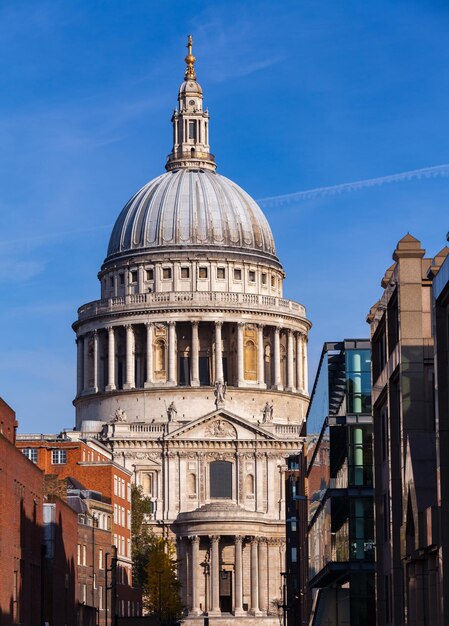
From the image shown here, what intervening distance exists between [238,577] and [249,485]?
33.9 ft

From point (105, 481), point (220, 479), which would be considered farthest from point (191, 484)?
point (105, 481)

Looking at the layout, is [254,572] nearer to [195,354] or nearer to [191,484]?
[191,484]

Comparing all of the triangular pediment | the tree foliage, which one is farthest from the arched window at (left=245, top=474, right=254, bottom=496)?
the tree foliage

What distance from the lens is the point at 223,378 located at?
7731 inches

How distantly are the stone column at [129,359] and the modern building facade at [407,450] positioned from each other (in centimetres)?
13052

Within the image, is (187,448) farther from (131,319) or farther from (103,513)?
(103,513)

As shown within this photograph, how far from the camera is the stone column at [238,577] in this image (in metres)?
177

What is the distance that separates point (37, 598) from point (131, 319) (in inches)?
4688

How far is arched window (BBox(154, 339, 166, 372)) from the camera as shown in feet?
644

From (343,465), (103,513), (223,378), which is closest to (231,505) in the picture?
(223,378)

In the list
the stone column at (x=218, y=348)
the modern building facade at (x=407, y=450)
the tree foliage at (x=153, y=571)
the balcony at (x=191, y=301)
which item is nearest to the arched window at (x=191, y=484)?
the stone column at (x=218, y=348)

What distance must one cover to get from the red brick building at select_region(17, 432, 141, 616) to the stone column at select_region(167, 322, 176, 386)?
53.1 m

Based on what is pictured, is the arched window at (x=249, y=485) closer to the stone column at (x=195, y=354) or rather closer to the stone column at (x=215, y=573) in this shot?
the stone column at (x=215, y=573)

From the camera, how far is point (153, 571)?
144375 mm
